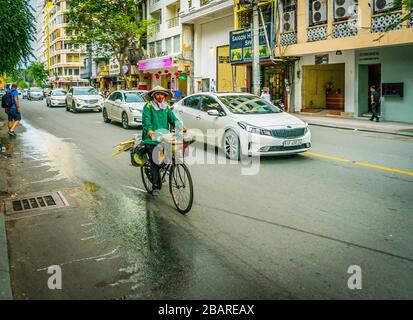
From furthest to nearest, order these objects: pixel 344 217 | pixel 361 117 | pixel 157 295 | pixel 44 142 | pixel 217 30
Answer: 1. pixel 217 30
2. pixel 361 117
3. pixel 44 142
4. pixel 344 217
5. pixel 157 295

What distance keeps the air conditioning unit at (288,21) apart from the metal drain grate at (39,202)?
21.2m

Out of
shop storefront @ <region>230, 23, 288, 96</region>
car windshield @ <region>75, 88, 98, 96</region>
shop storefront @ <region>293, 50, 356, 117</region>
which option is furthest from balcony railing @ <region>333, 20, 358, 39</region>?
car windshield @ <region>75, 88, 98, 96</region>

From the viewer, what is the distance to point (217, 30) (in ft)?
113

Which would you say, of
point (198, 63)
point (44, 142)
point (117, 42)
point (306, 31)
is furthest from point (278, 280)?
point (117, 42)

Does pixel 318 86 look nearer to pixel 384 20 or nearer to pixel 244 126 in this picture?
pixel 384 20

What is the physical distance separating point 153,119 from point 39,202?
2.31 m

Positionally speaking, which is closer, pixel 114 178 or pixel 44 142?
pixel 114 178

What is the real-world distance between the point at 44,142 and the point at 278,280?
12.0m

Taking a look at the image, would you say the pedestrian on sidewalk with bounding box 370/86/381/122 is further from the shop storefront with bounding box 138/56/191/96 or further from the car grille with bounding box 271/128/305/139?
the shop storefront with bounding box 138/56/191/96

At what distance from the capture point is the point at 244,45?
92.1 feet

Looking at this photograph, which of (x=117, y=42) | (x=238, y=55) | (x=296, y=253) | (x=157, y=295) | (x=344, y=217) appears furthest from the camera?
(x=117, y=42)

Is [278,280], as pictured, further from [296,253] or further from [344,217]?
[344,217]

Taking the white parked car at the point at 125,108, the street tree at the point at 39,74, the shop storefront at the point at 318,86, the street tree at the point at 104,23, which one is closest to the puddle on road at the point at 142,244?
the white parked car at the point at 125,108

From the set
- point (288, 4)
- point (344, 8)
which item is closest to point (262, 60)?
point (288, 4)
